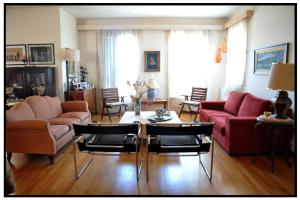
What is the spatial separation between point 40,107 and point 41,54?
169cm

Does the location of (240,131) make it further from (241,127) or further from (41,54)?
(41,54)

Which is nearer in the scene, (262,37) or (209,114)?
(262,37)

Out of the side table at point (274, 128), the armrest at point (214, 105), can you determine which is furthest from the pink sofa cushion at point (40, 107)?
the side table at point (274, 128)

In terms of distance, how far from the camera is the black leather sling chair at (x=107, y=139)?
214cm

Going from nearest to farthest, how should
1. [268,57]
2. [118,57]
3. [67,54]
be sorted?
[268,57] → [67,54] → [118,57]

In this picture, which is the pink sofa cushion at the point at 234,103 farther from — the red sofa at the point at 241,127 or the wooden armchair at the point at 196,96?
the wooden armchair at the point at 196,96

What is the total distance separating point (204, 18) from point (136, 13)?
164cm

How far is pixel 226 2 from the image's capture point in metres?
2.03

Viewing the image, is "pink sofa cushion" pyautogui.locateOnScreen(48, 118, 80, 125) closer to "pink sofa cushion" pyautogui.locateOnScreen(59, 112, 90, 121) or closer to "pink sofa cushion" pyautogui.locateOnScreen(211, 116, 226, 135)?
"pink sofa cushion" pyautogui.locateOnScreen(59, 112, 90, 121)

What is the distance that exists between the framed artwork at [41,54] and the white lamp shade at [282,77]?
401 centimetres

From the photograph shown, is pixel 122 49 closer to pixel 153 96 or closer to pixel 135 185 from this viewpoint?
pixel 153 96

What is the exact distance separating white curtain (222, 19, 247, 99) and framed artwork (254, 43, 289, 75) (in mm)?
487

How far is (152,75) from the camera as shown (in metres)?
5.50

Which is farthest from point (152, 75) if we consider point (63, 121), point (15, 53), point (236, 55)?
point (15, 53)
